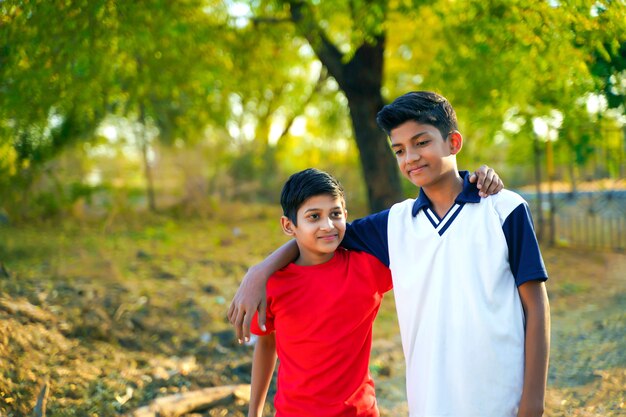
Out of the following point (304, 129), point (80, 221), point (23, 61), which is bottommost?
point (80, 221)

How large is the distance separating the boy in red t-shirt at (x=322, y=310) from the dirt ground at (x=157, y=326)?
1.90m

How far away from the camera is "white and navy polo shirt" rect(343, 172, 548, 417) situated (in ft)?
6.61

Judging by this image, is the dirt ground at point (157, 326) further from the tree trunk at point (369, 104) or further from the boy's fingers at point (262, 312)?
the boy's fingers at point (262, 312)

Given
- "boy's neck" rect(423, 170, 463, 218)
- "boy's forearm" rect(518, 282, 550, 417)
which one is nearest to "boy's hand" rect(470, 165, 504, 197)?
"boy's neck" rect(423, 170, 463, 218)

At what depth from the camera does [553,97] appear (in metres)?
7.31

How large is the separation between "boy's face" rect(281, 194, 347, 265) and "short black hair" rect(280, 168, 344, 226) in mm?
18

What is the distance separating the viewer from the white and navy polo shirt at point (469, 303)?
2.02 metres

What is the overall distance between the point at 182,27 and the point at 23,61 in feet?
4.39

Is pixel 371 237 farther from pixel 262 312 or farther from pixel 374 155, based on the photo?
pixel 374 155

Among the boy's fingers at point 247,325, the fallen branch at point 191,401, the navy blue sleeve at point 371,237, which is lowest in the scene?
the fallen branch at point 191,401

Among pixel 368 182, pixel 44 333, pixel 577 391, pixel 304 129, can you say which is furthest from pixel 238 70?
pixel 304 129

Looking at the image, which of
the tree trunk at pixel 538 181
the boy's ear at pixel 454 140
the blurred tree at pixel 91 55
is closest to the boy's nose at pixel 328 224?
the boy's ear at pixel 454 140

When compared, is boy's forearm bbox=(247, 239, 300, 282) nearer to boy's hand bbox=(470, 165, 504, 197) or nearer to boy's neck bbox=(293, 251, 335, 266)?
boy's neck bbox=(293, 251, 335, 266)

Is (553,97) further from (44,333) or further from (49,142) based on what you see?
(49,142)
